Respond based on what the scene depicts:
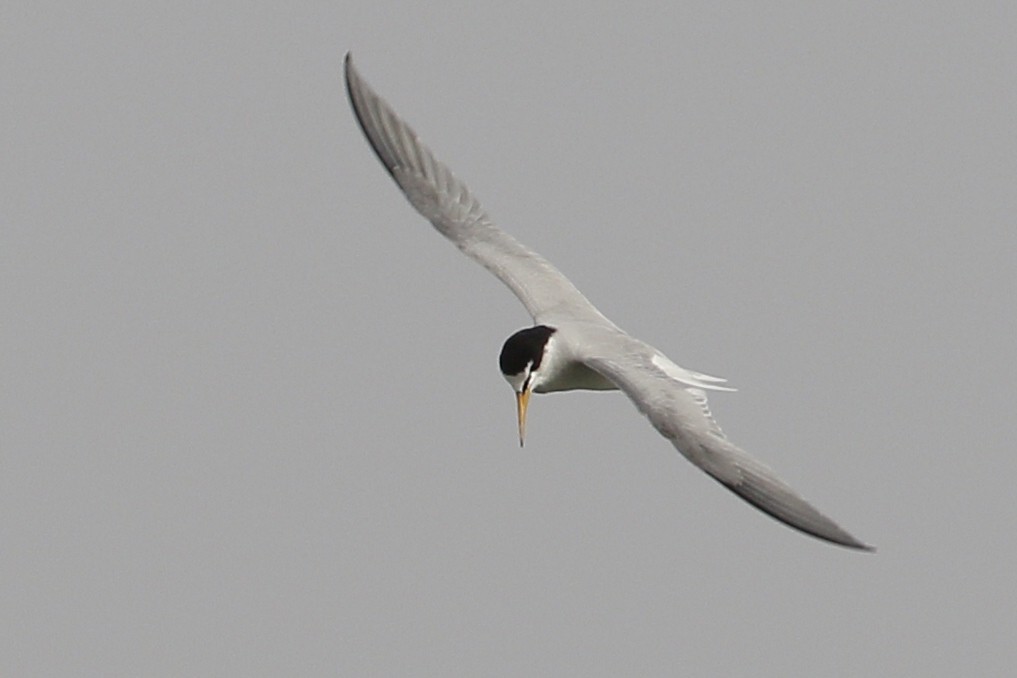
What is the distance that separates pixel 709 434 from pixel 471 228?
11.0ft

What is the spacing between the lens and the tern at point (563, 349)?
9773 mm

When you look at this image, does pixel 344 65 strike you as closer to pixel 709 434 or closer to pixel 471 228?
pixel 471 228

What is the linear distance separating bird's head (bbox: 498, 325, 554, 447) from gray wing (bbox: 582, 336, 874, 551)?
31cm

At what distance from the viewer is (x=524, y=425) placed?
438 inches

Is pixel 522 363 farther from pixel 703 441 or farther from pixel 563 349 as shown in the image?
pixel 703 441

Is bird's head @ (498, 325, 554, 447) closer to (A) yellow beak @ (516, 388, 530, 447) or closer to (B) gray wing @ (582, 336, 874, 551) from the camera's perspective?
(A) yellow beak @ (516, 388, 530, 447)

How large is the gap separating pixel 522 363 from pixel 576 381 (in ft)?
2.35

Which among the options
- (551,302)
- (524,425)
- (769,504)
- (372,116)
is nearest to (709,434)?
(769,504)

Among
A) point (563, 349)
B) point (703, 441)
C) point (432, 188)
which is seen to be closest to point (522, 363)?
point (563, 349)

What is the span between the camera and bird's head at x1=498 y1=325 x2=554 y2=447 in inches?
436

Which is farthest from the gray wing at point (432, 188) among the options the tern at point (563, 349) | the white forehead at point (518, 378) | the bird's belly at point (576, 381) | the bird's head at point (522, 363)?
the white forehead at point (518, 378)

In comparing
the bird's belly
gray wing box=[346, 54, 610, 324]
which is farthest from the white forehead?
gray wing box=[346, 54, 610, 324]

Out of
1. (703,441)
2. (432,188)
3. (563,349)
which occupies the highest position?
(432,188)

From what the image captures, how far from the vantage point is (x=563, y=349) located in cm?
1141
